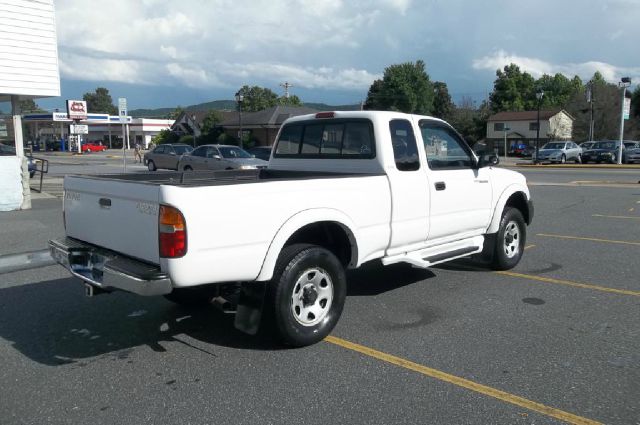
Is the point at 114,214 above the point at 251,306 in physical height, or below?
above

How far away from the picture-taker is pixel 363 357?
435 centimetres

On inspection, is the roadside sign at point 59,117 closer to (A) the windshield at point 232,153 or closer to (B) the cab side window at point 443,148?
(A) the windshield at point 232,153

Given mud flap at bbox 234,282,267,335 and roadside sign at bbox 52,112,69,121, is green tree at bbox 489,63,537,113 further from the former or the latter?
mud flap at bbox 234,282,267,335

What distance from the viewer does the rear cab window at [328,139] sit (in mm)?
5594

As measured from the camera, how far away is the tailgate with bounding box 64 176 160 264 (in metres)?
3.93

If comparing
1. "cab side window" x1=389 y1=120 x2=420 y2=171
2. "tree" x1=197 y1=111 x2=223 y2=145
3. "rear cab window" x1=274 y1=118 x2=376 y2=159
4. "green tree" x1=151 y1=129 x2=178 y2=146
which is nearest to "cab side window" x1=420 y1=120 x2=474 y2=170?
"cab side window" x1=389 y1=120 x2=420 y2=171

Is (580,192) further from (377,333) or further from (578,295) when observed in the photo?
(377,333)

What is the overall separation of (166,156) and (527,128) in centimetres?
5735

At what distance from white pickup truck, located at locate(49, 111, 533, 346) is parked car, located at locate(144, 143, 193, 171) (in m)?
24.4

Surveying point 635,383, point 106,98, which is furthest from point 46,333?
point 106,98

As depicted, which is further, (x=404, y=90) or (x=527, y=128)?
(x=404, y=90)

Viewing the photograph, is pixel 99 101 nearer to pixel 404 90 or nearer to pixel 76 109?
pixel 404 90

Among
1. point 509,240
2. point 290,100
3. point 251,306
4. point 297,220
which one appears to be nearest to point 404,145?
point 297,220

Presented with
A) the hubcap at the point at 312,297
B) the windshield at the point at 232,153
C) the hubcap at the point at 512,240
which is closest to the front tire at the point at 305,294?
the hubcap at the point at 312,297
